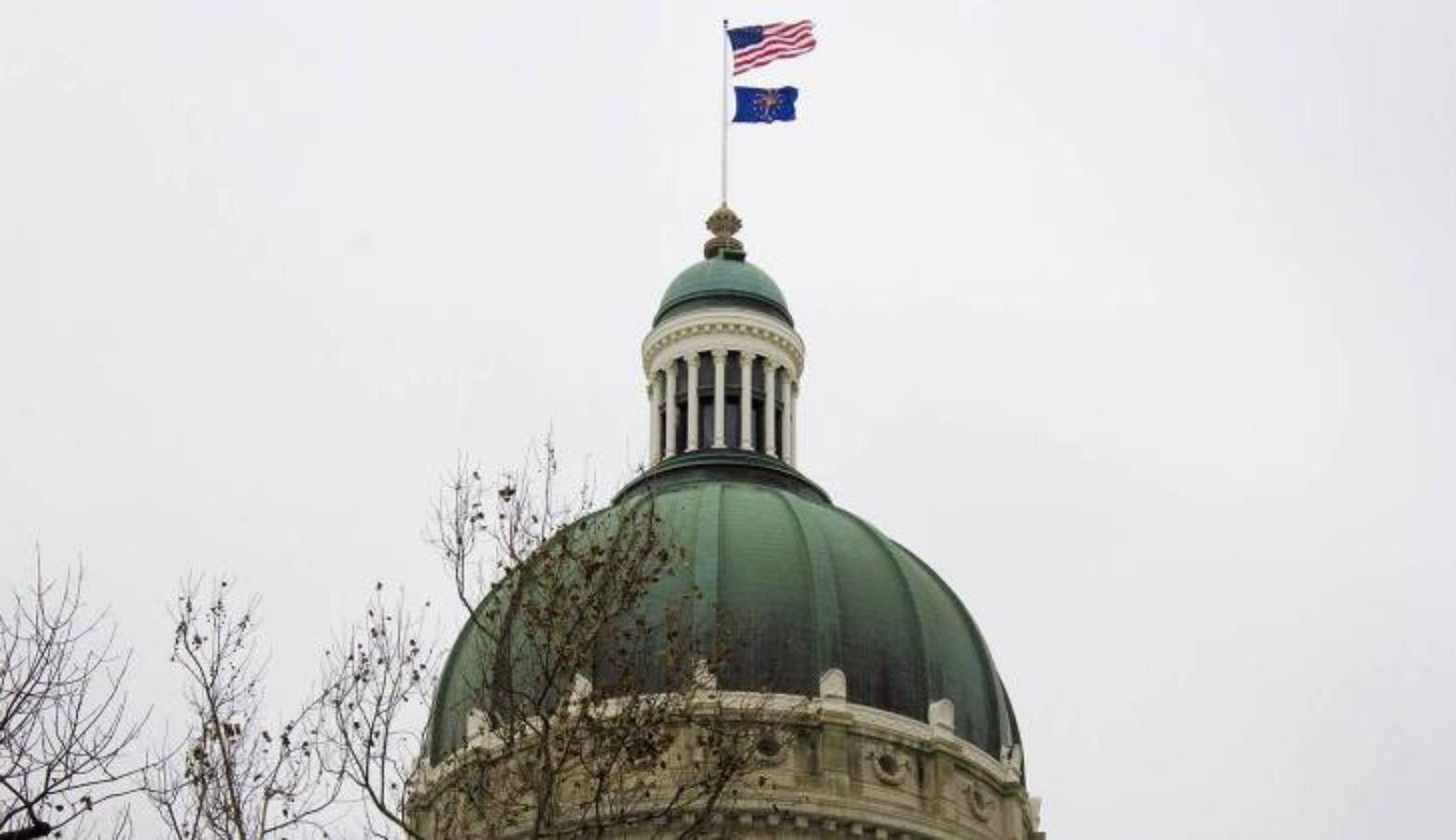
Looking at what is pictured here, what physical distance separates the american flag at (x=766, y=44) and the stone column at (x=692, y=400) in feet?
25.3

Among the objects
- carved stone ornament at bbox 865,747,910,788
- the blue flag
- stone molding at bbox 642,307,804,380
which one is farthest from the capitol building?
the blue flag

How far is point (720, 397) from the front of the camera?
214 ft

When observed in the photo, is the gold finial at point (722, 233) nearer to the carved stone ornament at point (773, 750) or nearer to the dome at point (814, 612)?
the dome at point (814, 612)

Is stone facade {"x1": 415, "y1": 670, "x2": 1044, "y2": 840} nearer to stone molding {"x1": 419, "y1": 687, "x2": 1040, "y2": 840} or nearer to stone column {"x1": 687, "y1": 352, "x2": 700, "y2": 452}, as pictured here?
stone molding {"x1": 419, "y1": 687, "x2": 1040, "y2": 840}

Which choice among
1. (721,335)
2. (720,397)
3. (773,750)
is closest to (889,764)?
(773,750)

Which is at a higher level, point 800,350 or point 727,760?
point 800,350

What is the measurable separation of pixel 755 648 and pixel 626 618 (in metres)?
6.19

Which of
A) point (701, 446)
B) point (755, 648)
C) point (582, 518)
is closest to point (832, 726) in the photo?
point (755, 648)

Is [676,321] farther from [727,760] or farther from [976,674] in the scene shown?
[727,760]

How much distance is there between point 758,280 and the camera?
67.9 metres

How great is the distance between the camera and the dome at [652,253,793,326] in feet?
219

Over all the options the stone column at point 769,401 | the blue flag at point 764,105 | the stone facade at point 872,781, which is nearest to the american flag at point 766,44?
the blue flag at point 764,105

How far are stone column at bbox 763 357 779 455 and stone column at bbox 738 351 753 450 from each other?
433 mm

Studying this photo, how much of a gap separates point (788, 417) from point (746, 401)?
1.70 meters
